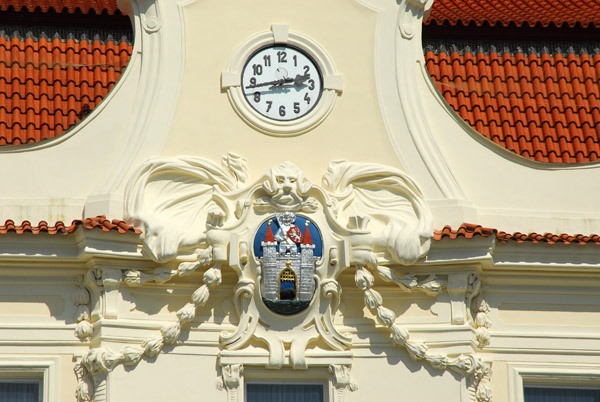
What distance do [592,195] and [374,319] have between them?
10.8 ft

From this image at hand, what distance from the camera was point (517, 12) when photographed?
21750 millimetres

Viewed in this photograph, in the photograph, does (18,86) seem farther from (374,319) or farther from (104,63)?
(374,319)

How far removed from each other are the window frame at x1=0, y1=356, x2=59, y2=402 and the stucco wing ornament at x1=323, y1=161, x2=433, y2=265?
3.73 metres

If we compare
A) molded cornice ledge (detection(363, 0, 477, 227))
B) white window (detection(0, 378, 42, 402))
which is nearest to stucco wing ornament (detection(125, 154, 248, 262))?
molded cornice ledge (detection(363, 0, 477, 227))

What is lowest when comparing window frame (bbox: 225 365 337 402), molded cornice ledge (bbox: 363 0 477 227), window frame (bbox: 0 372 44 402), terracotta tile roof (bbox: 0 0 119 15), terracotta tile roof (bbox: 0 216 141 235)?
window frame (bbox: 0 372 44 402)

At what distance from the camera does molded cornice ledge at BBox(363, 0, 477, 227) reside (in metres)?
19.0

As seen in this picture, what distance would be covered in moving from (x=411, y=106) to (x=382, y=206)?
1382mm

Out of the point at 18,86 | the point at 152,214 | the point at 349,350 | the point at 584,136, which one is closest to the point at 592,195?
the point at 584,136

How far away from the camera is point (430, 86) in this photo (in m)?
19.7

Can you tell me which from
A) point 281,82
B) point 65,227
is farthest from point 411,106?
point 65,227

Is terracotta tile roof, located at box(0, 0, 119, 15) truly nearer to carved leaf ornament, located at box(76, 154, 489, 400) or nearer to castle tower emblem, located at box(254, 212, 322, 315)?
carved leaf ornament, located at box(76, 154, 489, 400)

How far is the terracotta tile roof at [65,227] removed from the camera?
17859 millimetres

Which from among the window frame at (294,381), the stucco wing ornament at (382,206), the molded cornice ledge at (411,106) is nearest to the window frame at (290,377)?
the window frame at (294,381)

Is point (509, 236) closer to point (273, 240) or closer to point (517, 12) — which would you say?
point (273, 240)
